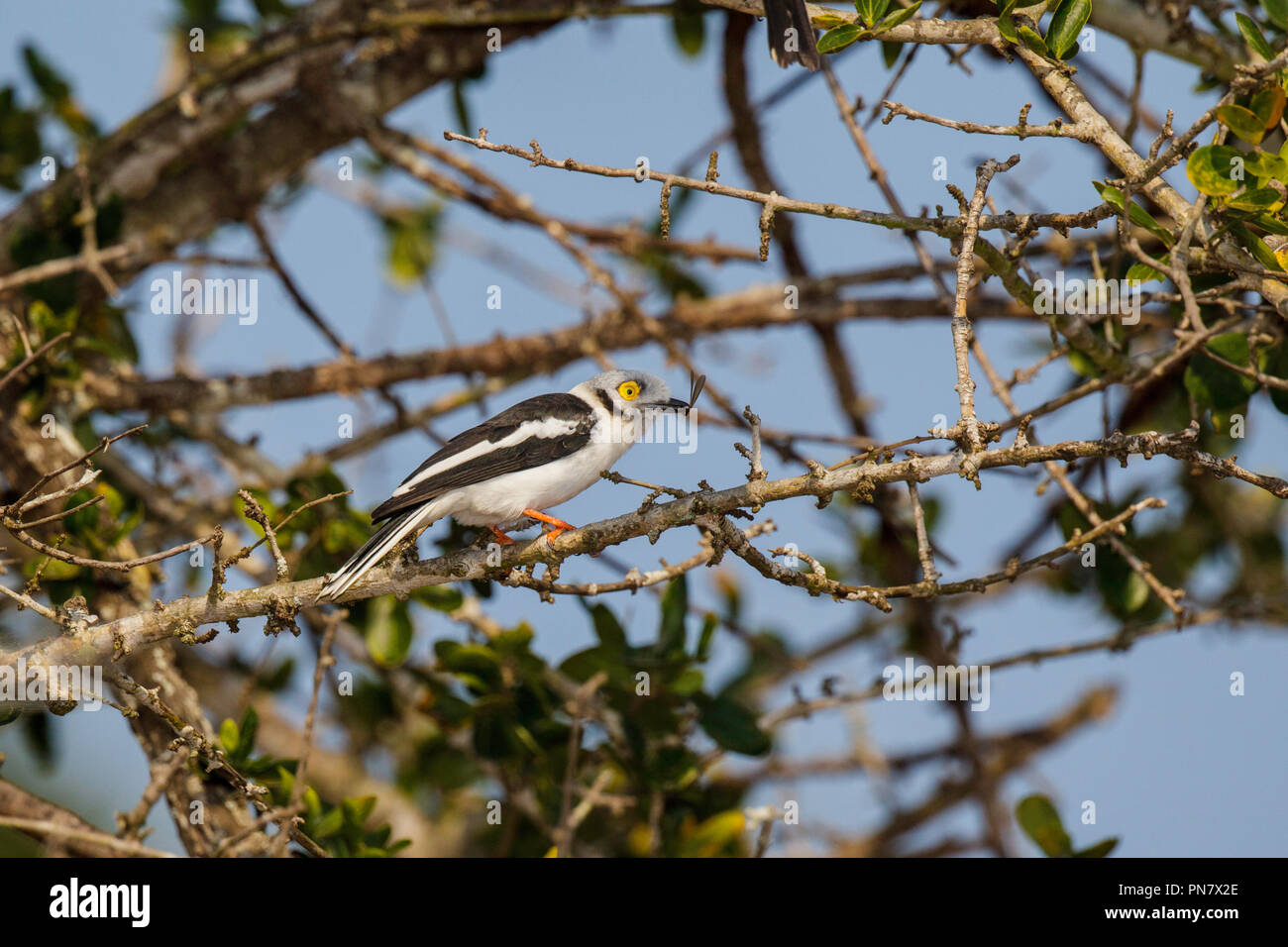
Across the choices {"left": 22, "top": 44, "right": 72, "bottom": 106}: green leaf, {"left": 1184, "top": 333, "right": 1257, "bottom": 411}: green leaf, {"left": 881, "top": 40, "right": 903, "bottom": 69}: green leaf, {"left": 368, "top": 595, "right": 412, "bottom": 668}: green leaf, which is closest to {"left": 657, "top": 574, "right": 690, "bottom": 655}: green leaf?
{"left": 368, "top": 595, "right": 412, "bottom": 668}: green leaf

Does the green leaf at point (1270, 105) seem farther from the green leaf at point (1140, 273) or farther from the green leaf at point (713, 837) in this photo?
the green leaf at point (713, 837)

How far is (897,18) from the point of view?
135 inches

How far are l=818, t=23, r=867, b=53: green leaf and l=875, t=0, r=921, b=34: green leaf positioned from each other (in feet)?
0.18

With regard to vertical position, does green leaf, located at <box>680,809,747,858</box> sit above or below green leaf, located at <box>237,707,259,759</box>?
below

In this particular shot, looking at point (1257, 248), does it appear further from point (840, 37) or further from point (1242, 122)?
point (840, 37)

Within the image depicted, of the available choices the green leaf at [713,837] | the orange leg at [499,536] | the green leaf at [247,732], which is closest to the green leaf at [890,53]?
the orange leg at [499,536]

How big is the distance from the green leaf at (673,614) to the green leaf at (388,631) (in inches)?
40.9

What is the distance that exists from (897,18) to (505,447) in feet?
6.31

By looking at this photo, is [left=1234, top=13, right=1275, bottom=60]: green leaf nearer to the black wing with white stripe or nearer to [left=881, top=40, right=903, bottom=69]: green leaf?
[left=881, top=40, right=903, bottom=69]: green leaf

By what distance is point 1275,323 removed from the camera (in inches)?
170

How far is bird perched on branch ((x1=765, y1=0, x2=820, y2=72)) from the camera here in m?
3.60

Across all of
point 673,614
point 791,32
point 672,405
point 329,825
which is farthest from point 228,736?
point 791,32
